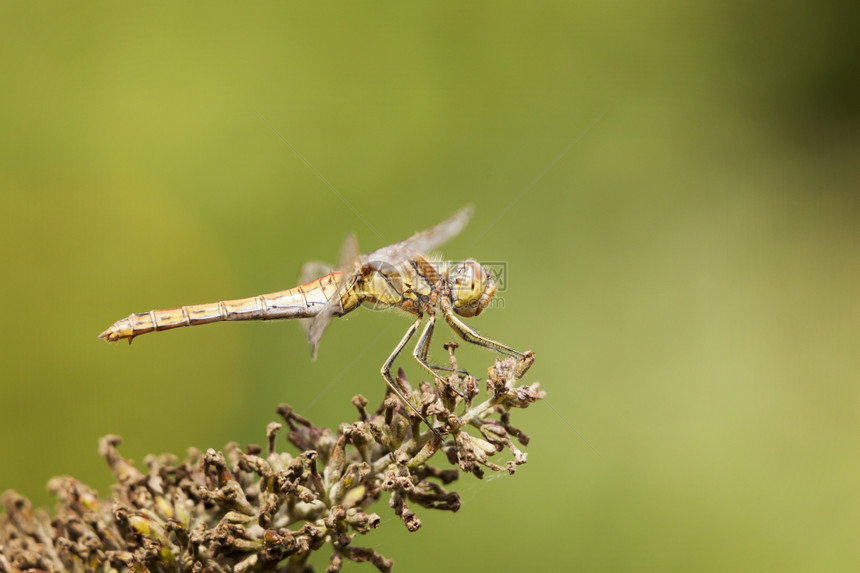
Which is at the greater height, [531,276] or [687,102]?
[687,102]

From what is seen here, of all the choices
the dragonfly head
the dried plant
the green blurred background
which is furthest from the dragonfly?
the green blurred background

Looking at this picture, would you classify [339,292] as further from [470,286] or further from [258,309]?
[470,286]

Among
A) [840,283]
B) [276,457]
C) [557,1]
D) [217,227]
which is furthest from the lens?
[840,283]

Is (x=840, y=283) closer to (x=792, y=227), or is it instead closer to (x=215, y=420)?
(x=792, y=227)

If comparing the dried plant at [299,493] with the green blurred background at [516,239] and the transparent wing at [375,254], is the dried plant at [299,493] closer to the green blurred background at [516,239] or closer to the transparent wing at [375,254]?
the transparent wing at [375,254]

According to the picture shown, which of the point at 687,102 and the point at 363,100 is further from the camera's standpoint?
the point at 687,102

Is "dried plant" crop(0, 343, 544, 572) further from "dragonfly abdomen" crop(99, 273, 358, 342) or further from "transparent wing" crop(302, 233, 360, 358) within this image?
"dragonfly abdomen" crop(99, 273, 358, 342)

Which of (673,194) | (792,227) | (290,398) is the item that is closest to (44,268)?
(290,398)

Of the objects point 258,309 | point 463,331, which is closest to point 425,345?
point 463,331
